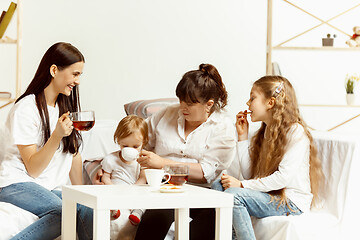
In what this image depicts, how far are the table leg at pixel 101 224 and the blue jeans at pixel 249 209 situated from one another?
60 cm

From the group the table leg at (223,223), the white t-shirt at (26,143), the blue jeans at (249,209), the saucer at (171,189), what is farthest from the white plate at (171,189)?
the white t-shirt at (26,143)

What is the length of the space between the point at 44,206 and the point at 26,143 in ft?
0.87

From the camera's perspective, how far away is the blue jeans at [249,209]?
2219 millimetres

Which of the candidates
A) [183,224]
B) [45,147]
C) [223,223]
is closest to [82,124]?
[45,147]

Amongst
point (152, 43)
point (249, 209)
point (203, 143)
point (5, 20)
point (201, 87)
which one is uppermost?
point (5, 20)

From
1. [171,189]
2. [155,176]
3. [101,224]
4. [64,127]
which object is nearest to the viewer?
[101,224]

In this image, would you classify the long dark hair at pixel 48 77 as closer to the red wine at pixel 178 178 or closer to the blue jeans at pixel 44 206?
the blue jeans at pixel 44 206

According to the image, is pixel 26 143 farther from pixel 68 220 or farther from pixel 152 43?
pixel 152 43

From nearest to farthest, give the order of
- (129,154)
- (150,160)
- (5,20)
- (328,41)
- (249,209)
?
(249,209)
(150,160)
(129,154)
(5,20)
(328,41)

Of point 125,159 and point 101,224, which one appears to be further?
point 125,159

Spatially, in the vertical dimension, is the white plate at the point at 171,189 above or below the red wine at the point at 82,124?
below

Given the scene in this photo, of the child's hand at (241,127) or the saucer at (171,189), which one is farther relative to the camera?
the child's hand at (241,127)

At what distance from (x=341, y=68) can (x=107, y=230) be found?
9.54 ft

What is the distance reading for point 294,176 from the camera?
240 cm
